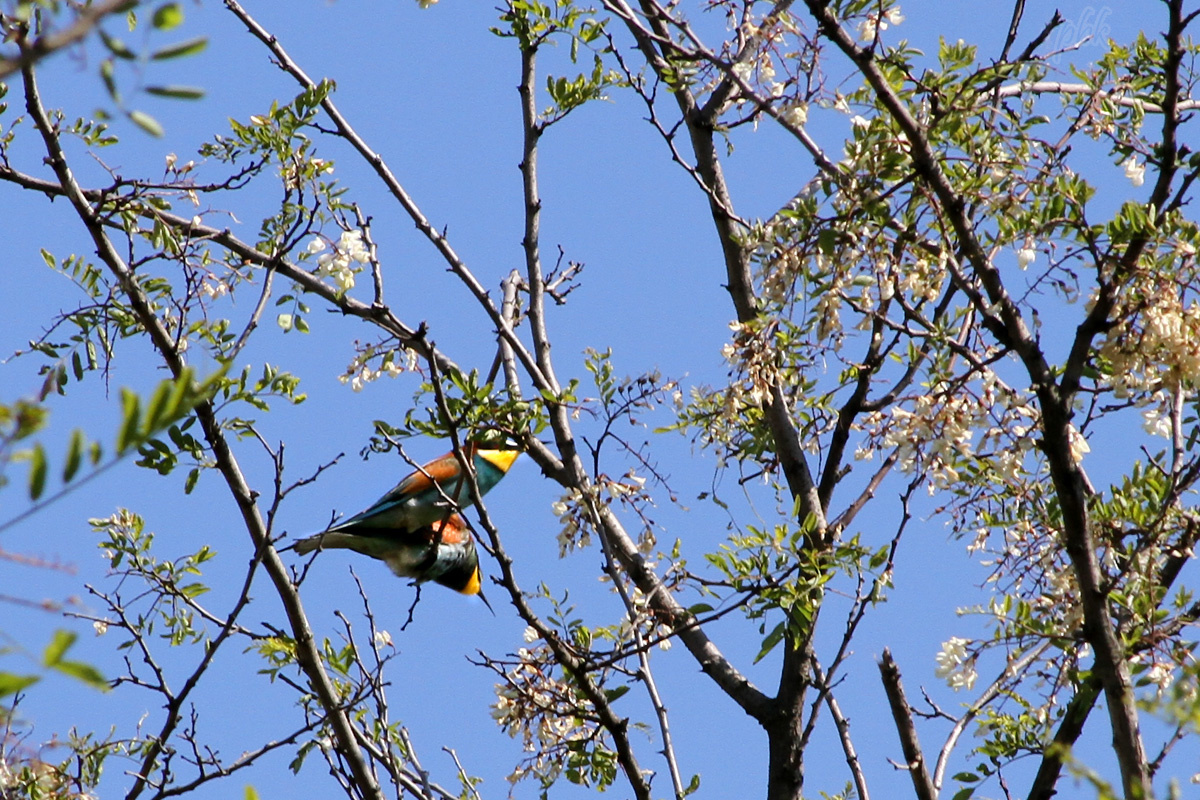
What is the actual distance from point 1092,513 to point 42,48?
318 centimetres

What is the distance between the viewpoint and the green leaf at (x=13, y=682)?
90 cm

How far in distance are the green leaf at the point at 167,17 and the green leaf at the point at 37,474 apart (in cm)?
36

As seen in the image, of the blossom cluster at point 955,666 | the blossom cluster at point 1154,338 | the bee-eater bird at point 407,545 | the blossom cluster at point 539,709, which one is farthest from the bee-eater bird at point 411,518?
the blossom cluster at point 1154,338

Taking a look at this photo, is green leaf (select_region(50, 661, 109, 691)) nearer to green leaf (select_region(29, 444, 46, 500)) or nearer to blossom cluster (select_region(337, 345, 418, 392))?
green leaf (select_region(29, 444, 46, 500))

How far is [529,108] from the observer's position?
14.8 ft

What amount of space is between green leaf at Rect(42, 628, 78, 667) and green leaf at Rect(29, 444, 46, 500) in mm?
140

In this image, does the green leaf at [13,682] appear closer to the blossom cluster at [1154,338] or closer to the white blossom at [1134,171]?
the blossom cluster at [1154,338]

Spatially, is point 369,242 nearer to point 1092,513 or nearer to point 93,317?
point 93,317

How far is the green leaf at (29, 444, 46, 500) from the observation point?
1.01 meters

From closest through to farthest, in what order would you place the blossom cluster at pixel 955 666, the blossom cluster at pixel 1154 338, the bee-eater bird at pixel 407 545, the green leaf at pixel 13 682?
the green leaf at pixel 13 682 < the blossom cluster at pixel 1154 338 < the blossom cluster at pixel 955 666 < the bee-eater bird at pixel 407 545

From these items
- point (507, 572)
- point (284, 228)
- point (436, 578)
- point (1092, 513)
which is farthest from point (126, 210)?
point (436, 578)

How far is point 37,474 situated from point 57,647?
16 centimetres

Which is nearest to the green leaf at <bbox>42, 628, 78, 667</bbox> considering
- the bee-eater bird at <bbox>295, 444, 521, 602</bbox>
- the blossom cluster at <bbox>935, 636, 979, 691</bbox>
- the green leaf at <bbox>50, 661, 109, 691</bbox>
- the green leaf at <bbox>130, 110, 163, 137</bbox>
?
the green leaf at <bbox>50, 661, 109, 691</bbox>

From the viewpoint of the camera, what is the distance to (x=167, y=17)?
97 cm
